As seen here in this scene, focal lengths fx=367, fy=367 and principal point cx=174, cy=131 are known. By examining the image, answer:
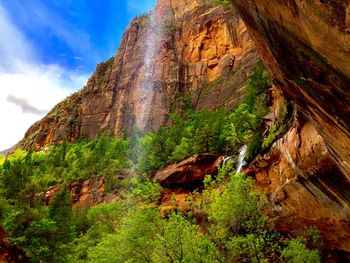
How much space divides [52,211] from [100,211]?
16.8 m

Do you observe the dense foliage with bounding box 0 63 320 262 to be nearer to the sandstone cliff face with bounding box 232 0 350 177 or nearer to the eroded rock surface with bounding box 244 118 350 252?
the eroded rock surface with bounding box 244 118 350 252

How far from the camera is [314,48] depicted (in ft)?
29.7

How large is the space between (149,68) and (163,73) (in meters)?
7.06

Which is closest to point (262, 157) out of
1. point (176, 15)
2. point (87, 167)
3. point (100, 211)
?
point (100, 211)

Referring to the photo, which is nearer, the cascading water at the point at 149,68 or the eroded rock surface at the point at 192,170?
the eroded rock surface at the point at 192,170

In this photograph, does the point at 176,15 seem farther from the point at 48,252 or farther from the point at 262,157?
the point at 48,252

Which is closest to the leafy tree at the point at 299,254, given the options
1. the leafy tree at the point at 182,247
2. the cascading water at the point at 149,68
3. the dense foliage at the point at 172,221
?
the dense foliage at the point at 172,221

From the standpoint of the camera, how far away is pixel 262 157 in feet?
107

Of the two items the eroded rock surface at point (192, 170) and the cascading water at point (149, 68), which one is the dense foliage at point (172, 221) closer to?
the eroded rock surface at point (192, 170)

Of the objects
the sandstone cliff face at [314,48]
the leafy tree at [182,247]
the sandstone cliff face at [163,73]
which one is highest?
the sandstone cliff face at [163,73]

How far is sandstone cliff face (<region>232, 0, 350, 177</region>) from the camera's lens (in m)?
7.77

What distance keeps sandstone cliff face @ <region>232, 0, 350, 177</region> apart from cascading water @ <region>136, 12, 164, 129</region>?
276 ft

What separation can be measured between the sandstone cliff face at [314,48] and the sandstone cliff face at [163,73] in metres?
59.1

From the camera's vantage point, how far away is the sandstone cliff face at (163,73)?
87375mm
